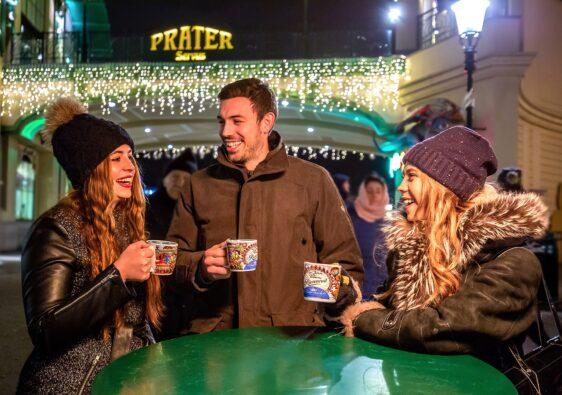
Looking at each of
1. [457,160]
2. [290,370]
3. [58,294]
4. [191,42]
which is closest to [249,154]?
[457,160]

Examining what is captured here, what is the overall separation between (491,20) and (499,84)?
1552mm

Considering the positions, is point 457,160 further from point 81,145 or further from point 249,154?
point 81,145

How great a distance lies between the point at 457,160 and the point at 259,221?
44.7 inches

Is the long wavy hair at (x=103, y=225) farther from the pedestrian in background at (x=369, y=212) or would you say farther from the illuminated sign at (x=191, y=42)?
the illuminated sign at (x=191, y=42)

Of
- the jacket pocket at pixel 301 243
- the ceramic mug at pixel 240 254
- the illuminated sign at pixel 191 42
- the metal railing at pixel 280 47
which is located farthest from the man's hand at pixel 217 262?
the illuminated sign at pixel 191 42

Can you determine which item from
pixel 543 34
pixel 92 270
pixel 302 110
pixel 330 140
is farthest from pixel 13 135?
pixel 92 270

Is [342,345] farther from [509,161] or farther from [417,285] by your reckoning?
[509,161]

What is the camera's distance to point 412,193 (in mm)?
2494

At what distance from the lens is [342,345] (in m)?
2.32

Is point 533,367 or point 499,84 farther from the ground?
point 499,84

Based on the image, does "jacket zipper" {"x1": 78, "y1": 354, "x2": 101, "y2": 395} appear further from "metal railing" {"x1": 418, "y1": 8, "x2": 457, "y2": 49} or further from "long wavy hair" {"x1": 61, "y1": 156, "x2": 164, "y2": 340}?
"metal railing" {"x1": 418, "y1": 8, "x2": 457, "y2": 49}

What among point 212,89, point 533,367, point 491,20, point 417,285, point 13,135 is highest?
point 491,20

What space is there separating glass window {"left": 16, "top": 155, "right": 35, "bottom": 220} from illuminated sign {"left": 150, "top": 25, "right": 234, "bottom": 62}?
8.67m

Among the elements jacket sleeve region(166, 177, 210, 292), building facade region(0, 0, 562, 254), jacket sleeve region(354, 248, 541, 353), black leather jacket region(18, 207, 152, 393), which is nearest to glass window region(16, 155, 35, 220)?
building facade region(0, 0, 562, 254)
